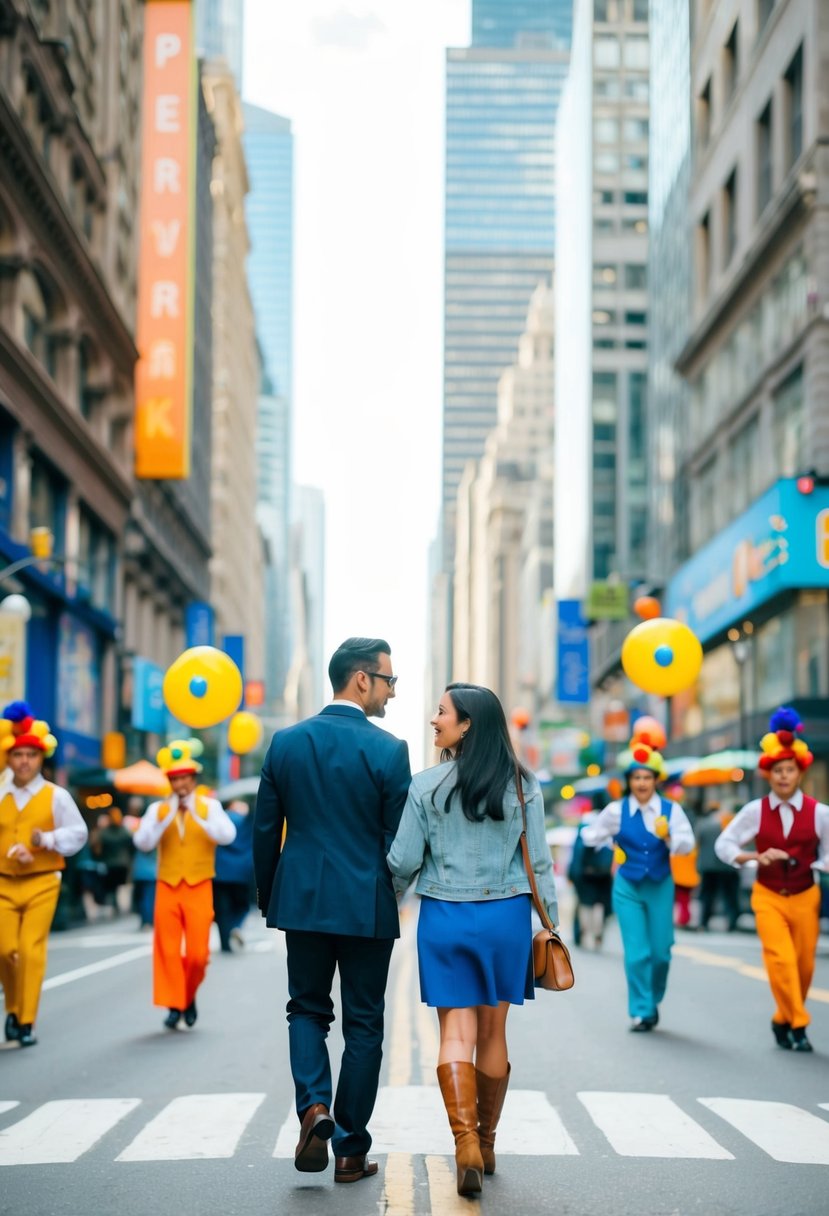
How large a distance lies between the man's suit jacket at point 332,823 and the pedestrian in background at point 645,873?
205 inches

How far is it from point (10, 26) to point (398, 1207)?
29.2 meters

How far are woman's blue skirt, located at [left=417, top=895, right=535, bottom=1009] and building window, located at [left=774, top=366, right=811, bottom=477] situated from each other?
33.7 meters

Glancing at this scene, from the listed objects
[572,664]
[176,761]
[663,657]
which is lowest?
[176,761]

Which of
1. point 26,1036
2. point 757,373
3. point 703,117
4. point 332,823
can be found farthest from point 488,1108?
point 703,117

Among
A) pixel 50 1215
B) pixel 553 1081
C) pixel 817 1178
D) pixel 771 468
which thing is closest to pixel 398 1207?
pixel 50 1215

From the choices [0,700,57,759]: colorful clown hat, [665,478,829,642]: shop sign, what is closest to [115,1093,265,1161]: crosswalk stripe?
[0,700,57,759]: colorful clown hat

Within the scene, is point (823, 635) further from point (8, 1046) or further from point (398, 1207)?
point (398, 1207)

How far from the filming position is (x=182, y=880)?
1209 centimetres

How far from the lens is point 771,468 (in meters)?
43.1

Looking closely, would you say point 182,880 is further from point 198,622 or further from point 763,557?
point 198,622

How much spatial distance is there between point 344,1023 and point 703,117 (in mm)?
51991

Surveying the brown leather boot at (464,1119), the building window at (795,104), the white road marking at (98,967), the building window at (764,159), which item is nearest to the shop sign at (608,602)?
the building window at (764,159)

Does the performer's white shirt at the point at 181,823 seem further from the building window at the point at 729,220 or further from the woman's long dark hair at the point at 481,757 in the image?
the building window at the point at 729,220

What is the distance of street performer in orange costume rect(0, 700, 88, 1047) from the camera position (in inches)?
432
